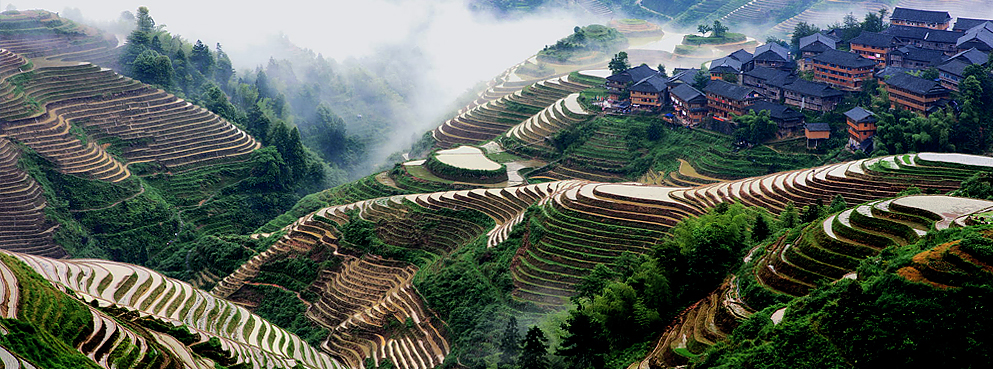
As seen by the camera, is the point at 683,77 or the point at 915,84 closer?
the point at 915,84

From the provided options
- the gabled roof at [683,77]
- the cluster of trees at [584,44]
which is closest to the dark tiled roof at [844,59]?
the gabled roof at [683,77]

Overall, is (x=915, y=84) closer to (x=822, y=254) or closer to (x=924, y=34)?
(x=924, y=34)

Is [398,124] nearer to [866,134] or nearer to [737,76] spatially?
[737,76]

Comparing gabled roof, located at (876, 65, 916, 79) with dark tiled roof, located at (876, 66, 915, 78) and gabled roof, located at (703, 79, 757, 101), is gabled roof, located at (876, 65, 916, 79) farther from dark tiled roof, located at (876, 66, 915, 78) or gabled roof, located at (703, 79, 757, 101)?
gabled roof, located at (703, 79, 757, 101)

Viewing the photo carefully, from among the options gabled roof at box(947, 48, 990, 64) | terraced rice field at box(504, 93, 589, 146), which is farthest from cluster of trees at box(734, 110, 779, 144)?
terraced rice field at box(504, 93, 589, 146)

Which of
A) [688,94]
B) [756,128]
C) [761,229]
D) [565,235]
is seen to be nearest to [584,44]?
[688,94]

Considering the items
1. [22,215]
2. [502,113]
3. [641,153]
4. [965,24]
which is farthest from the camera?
[502,113]
